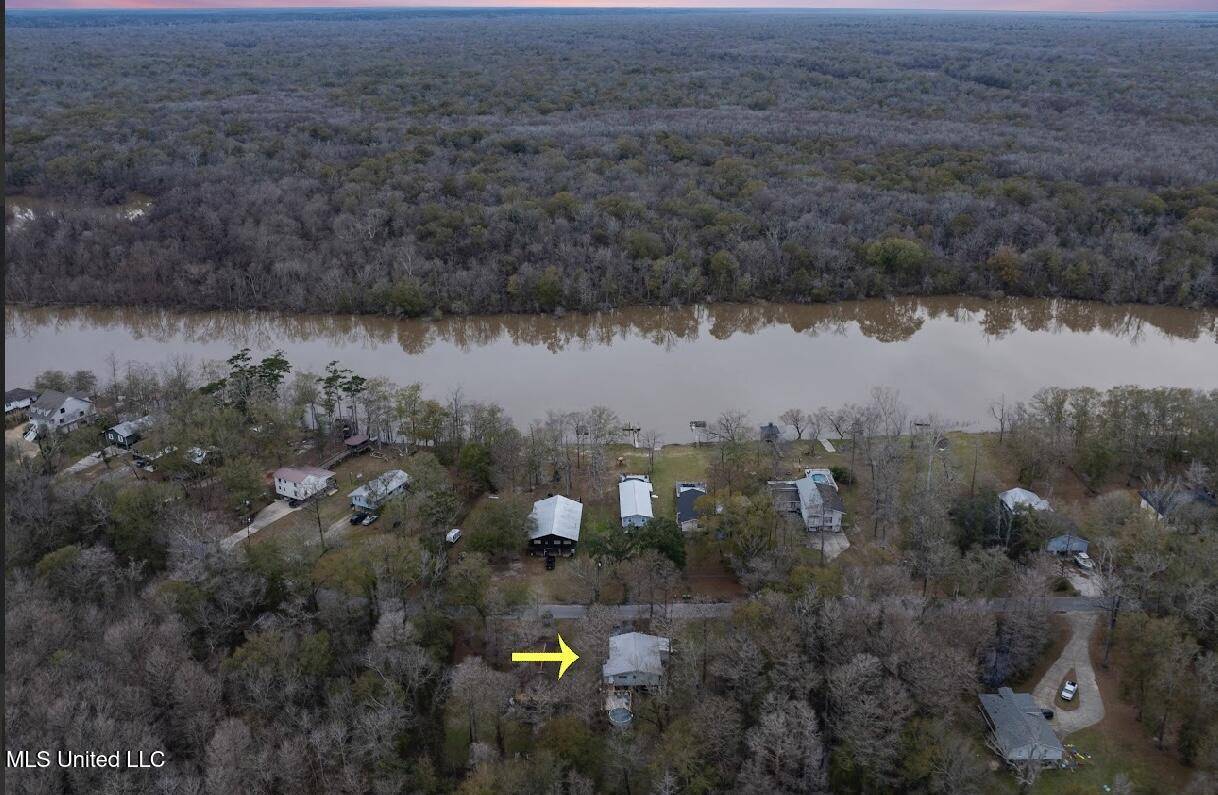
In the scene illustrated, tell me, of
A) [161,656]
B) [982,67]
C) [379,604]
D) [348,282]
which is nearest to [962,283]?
[348,282]

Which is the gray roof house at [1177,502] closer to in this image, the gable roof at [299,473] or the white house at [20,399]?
the gable roof at [299,473]

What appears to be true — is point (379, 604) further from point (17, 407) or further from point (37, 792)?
point (17, 407)

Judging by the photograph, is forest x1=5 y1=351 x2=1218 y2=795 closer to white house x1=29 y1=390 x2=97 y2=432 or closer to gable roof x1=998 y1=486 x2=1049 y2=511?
gable roof x1=998 y1=486 x2=1049 y2=511

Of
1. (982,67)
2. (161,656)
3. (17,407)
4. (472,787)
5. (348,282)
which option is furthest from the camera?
(982,67)

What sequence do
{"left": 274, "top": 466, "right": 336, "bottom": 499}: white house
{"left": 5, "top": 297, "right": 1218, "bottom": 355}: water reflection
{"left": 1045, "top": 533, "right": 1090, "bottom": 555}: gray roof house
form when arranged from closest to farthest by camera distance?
1. {"left": 1045, "top": 533, "right": 1090, "bottom": 555}: gray roof house
2. {"left": 274, "top": 466, "right": 336, "bottom": 499}: white house
3. {"left": 5, "top": 297, "right": 1218, "bottom": 355}: water reflection

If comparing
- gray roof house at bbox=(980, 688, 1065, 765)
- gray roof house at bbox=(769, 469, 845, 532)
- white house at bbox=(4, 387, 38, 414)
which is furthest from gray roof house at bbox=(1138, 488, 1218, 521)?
white house at bbox=(4, 387, 38, 414)

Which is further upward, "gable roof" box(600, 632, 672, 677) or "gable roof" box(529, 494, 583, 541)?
"gable roof" box(529, 494, 583, 541)
